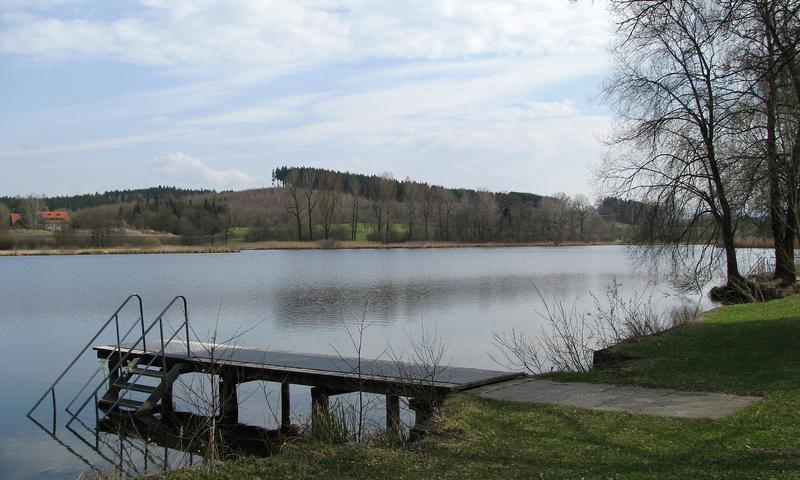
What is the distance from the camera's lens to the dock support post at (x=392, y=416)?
A: 24.4 ft

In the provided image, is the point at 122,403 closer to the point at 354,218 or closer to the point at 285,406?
the point at 285,406

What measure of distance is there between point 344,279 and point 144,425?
24989mm

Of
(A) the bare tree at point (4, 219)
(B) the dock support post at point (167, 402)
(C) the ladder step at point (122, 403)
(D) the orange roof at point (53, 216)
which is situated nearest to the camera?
(C) the ladder step at point (122, 403)

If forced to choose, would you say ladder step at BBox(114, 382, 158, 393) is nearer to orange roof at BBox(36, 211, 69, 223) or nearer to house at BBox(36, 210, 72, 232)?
house at BBox(36, 210, 72, 232)

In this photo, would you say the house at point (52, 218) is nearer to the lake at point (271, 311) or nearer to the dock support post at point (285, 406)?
the lake at point (271, 311)

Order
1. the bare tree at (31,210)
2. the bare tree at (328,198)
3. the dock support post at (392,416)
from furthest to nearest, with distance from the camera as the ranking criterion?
the bare tree at (31,210), the bare tree at (328,198), the dock support post at (392,416)

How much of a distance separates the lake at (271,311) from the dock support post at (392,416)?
1.91 meters

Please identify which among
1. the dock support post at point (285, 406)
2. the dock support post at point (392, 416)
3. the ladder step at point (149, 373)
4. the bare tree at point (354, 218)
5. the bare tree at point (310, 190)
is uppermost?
the bare tree at point (310, 190)

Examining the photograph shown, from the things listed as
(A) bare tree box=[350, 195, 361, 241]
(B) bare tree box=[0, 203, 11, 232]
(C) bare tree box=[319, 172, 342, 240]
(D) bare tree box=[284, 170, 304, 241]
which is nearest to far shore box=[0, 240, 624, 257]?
(D) bare tree box=[284, 170, 304, 241]

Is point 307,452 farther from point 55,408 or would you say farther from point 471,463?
point 55,408

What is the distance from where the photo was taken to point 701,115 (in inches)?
840

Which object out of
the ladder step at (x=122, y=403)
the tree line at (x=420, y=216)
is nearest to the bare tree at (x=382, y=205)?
the tree line at (x=420, y=216)

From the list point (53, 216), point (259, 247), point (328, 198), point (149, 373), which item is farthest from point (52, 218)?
point (149, 373)

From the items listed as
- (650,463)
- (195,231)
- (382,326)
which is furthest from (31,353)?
(195,231)
